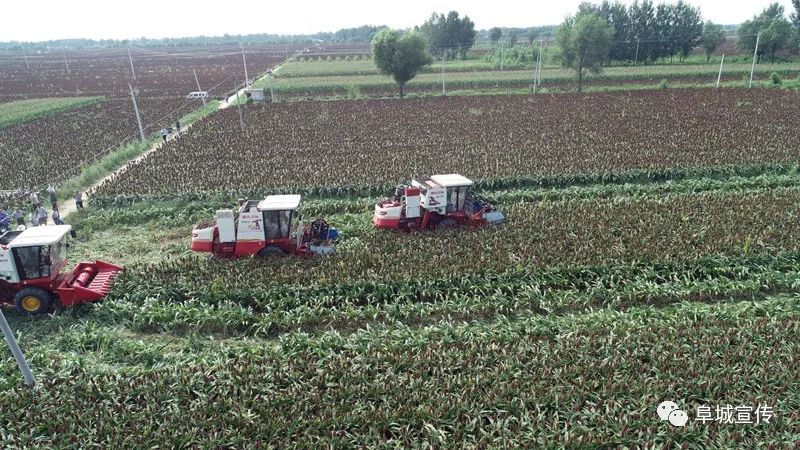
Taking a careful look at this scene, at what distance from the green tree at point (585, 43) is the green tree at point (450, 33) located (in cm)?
5062

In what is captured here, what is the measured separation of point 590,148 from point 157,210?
19.3 metres

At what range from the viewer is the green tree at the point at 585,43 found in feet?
155

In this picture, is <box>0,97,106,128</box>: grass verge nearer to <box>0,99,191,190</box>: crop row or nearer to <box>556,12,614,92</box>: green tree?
<box>0,99,191,190</box>: crop row

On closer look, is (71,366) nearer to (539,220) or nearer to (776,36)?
(539,220)

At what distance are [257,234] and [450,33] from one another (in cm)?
9307

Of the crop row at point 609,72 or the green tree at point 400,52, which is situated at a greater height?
the green tree at point 400,52

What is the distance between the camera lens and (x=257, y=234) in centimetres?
1414

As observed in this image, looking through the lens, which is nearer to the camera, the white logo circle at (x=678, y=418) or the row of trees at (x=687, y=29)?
the white logo circle at (x=678, y=418)

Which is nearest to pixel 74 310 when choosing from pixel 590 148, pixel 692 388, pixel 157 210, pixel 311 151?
pixel 157 210

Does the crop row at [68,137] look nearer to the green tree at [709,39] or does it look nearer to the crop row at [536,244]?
the crop row at [536,244]

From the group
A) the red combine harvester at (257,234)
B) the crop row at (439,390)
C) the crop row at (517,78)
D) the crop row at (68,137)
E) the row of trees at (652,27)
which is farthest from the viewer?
the row of trees at (652,27)

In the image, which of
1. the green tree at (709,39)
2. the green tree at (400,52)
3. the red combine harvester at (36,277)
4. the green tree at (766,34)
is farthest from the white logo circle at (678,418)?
the green tree at (709,39)

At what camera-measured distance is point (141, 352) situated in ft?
33.7

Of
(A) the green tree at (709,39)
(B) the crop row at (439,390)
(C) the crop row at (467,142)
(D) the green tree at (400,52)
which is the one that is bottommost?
(B) the crop row at (439,390)
